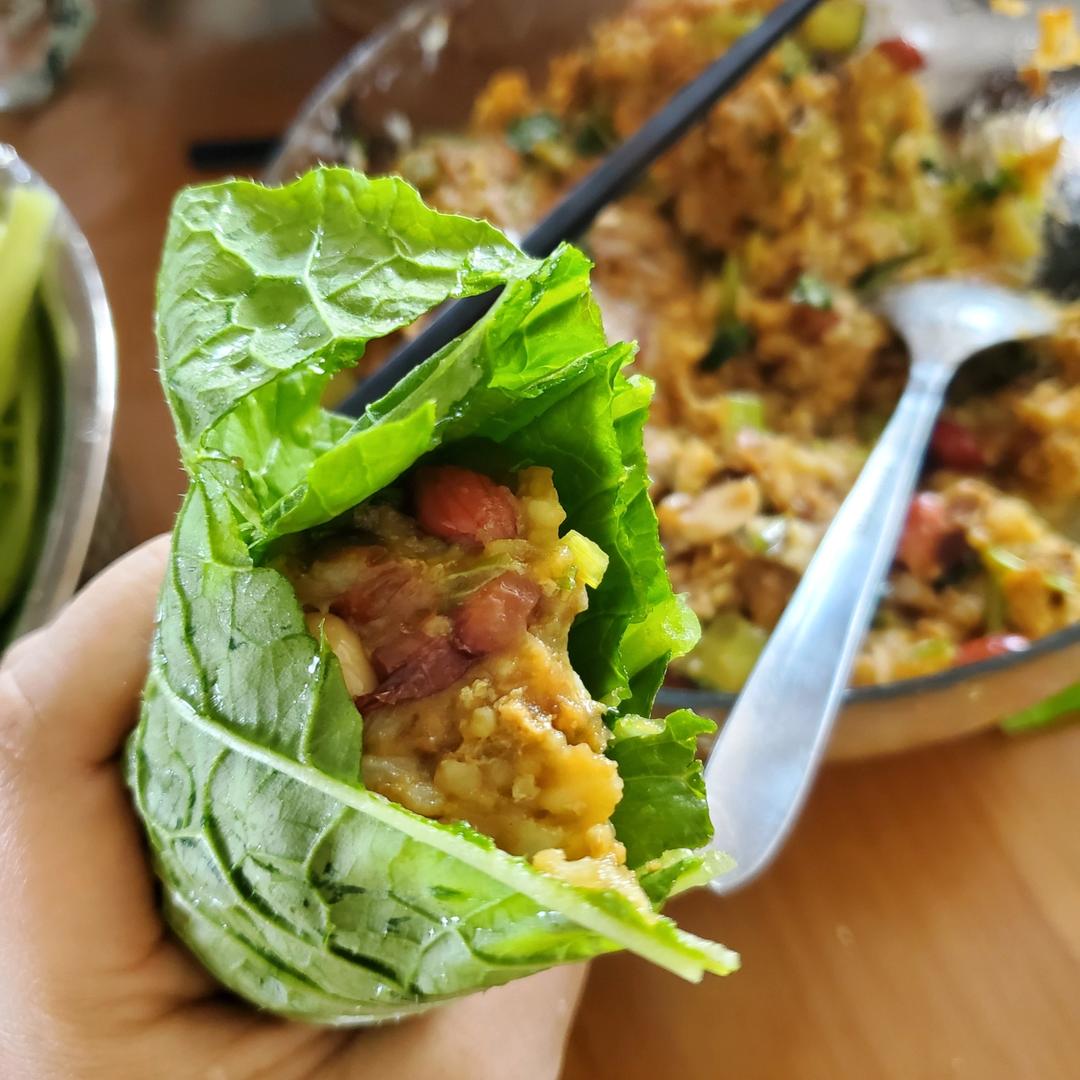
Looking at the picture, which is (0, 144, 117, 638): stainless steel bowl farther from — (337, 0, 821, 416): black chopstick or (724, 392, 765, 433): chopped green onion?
(724, 392, 765, 433): chopped green onion

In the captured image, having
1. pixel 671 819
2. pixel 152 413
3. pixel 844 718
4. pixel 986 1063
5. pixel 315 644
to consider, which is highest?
pixel 315 644

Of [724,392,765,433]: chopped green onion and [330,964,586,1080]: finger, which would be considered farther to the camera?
[724,392,765,433]: chopped green onion

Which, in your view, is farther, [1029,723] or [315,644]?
[1029,723]

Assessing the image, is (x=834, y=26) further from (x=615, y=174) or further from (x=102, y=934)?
(x=102, y=934)

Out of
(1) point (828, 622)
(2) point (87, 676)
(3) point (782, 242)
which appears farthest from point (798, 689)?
(3) point (782, 242)

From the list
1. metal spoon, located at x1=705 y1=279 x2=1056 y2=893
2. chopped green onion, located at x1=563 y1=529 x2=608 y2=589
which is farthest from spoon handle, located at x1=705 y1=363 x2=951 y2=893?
chopped green onion, located at x1=563 y1=529 x2=608 y2=589

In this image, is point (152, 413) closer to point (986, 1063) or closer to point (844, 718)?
point (844, 718)

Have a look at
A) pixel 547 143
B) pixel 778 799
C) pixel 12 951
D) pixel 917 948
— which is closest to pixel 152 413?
pixel 547 143
